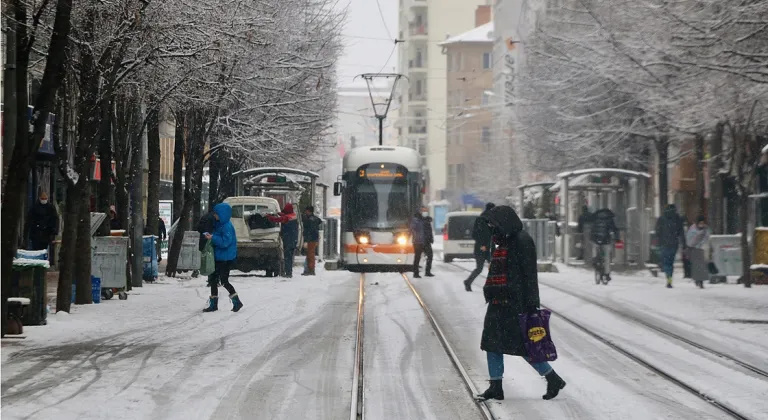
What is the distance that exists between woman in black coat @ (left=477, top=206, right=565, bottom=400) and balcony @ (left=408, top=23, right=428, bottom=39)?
12917cm

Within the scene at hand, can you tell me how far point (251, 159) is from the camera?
3922 centimetres

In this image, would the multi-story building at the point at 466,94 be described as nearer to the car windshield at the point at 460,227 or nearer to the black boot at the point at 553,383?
the car windshield at the point at 460,227

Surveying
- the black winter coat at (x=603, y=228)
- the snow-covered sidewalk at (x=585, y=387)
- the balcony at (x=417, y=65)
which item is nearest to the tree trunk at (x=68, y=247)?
the snow-covered sidewalk at (x=585, y=387)

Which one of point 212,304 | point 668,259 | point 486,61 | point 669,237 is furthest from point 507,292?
point 486,61

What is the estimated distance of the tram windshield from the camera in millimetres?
32156

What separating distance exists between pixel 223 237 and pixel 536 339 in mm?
9387

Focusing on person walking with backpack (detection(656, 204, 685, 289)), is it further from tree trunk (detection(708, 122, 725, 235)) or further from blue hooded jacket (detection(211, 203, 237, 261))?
blue hooded jacket (detection(211, 203, 237, 261))

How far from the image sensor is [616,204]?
35.4 metres

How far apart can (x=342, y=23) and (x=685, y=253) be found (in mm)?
13143

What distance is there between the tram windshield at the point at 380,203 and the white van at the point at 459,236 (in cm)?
1558

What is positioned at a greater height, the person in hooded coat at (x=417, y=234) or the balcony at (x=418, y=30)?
the balcony at (x=418, y=30)

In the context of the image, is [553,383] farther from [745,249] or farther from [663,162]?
[663,162]

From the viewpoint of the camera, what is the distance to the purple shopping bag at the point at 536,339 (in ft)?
33.2

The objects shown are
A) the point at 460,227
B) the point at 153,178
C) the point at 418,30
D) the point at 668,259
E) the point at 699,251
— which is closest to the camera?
the point at 668,259
